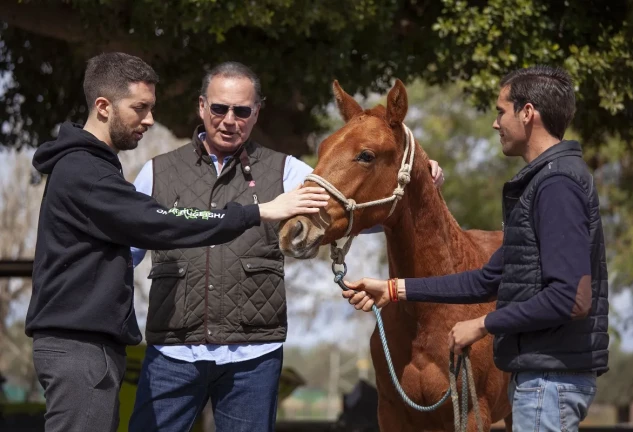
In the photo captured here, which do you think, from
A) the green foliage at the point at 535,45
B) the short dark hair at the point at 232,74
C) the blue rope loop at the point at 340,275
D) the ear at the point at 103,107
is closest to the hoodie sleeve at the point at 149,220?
the ear at the point at 103,107

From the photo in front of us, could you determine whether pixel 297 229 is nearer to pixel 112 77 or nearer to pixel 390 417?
pixel 112 77

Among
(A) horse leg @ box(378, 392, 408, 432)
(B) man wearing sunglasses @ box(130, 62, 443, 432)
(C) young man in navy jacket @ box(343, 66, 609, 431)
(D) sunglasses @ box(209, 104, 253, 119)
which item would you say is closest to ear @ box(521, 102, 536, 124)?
(C) young man in navy jacket @ box(343, 66, 609, 431)

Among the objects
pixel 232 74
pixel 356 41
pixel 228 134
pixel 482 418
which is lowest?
pixel 482 418

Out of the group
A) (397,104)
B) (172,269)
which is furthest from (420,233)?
(172,269)

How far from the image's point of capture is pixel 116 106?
3.47m

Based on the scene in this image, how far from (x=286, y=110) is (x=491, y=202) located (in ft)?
28.3

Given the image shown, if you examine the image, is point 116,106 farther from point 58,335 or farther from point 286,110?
point 286,110

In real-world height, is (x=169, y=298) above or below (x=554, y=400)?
above

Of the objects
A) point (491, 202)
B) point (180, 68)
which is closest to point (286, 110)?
point (180, 68)

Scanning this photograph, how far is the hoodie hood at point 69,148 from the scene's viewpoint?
133 inches

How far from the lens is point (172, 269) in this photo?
3.89m

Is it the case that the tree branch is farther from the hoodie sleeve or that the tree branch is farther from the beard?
the hoodie sleeve

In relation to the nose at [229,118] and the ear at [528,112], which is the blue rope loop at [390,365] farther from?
the ear at [528,112]

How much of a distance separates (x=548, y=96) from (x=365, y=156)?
0.96m
